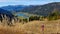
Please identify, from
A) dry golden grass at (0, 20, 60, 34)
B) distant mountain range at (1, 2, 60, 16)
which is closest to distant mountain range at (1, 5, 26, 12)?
distant mountain range at (1, 2, 60, 16)

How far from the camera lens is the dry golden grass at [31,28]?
2.08m

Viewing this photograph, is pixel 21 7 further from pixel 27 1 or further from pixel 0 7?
pixel 0 7

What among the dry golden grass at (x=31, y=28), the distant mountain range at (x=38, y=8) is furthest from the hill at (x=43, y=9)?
the dry golden grass at (x=31, y=28)

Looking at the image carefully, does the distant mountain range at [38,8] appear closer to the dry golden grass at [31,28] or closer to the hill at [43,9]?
the hill at [43,9]

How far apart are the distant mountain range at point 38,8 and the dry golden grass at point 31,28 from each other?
0.19 metres

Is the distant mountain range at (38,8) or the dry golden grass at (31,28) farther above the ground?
the distant mountain range at (38,8)

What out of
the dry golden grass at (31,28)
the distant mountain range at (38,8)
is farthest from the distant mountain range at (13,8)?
the dry golden grass at (31,28)

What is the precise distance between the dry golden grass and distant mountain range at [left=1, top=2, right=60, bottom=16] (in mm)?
186

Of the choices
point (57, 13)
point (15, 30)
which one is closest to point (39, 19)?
point (57, 13)

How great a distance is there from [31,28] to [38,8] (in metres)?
0.37

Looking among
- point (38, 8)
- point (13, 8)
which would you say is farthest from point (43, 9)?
point (13, 8)

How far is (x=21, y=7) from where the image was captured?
7.14 ft

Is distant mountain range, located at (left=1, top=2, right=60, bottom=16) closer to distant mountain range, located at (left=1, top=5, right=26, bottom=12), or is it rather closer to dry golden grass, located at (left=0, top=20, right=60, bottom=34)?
distant mountain range, located at (left=1, top=5, right=26, bottom=12)

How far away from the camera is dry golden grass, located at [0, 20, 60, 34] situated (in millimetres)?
2081
